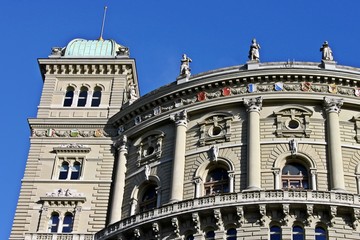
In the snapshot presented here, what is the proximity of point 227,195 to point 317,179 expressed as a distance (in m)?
5.51

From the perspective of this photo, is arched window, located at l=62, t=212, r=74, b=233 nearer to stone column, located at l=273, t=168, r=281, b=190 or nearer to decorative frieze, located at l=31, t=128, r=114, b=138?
decorative frieze, located at l=31, t=128, r=114, b=138

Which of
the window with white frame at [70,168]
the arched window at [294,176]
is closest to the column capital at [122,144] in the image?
the window with white frame at [70,168]

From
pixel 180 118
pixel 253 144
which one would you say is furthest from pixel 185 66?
pixel 253 144

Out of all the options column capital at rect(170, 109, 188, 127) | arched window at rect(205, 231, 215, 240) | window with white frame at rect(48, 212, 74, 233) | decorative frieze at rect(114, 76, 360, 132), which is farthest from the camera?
column capital at rect(170, 109, 188, 127)

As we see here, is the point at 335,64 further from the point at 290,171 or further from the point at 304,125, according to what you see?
the point at 290,171

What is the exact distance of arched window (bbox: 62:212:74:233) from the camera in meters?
48.2

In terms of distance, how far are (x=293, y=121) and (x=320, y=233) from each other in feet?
26.0

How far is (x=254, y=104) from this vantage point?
4741 cm

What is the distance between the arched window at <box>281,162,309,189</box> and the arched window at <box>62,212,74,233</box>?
13563 mm

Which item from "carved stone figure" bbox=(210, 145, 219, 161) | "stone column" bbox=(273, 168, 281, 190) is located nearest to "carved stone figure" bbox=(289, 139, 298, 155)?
"stone column" bbox=(273, 168, 281, 190)

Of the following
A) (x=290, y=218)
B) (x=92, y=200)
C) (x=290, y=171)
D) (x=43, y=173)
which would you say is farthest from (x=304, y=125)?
(x=43, y=173)

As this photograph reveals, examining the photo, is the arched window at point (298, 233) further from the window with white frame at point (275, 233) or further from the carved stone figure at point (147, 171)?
the carved stone figure at point (147, 171)

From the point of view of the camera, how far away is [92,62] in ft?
183

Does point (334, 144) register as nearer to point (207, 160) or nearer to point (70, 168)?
point (207, 160)
